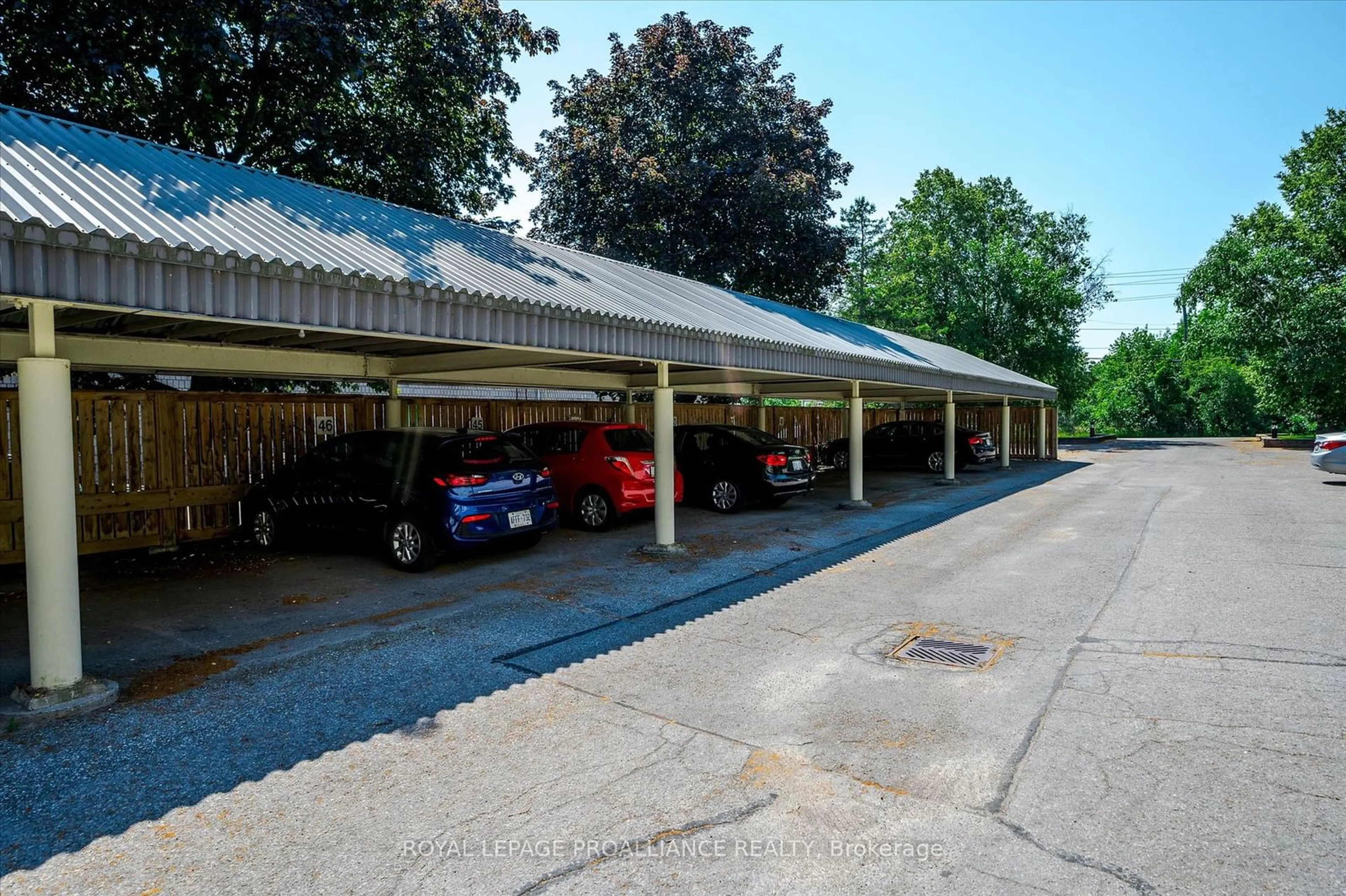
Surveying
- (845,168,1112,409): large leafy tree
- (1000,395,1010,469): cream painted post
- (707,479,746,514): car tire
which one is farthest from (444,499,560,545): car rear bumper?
(845,168,1112,409): large leafy tree

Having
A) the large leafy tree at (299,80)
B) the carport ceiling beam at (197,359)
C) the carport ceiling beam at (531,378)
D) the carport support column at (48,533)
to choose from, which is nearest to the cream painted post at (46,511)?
the carport support column at (48,533)

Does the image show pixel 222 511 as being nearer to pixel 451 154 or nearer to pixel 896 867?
pixel 896 867

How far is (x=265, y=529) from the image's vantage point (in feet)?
31.1

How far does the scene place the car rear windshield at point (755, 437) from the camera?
13.0m

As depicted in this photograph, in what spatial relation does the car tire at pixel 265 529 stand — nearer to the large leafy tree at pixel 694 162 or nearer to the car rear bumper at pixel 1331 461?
the large leafy tree at pixel 694 162

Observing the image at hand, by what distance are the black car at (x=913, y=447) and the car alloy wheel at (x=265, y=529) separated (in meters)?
15.3

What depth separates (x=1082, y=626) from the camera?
6023mm

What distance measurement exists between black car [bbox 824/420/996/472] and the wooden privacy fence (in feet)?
44.2

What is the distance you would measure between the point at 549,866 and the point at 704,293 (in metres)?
12.7

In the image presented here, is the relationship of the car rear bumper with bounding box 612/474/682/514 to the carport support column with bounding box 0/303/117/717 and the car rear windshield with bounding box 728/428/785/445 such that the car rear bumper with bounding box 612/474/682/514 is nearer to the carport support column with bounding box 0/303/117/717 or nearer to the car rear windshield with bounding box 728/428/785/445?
the car rear windshield with bounding box 728/428/785/445

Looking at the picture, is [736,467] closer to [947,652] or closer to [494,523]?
[494,523]

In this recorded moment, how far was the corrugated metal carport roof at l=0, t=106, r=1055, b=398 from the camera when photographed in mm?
5004

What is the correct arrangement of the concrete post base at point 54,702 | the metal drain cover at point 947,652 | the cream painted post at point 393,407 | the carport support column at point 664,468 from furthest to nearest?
the cream painted post at point 393,407 < the carport support column at point 664,468 < the metal drain cover at point 947,652 < the concrete post base at point 54,702

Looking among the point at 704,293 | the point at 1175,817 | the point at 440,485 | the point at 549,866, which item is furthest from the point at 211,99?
the point at 1175,817
